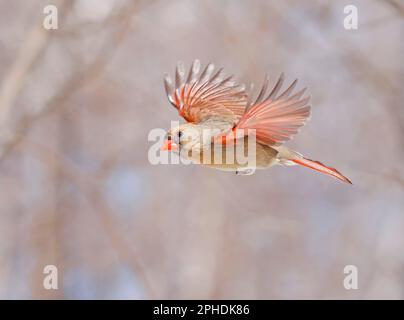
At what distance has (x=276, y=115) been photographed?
5.25 feet

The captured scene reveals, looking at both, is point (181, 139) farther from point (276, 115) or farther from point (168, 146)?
point (276, 115)

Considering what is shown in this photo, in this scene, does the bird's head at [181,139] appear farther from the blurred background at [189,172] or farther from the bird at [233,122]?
the blurred background at [189,172]

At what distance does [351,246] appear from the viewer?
14.0 ft

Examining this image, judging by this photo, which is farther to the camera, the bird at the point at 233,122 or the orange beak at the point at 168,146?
the orange beak at the point at 168,146

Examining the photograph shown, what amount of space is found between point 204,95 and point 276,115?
0.62 m

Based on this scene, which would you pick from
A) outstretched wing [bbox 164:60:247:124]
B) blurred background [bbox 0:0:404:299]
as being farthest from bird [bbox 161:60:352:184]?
blurred background [bbox 0:0:404:299]

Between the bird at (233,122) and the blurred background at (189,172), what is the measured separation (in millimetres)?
1624

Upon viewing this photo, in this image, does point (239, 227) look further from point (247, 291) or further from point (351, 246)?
point (351, 246)

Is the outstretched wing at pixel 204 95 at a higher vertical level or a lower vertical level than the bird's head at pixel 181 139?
higher

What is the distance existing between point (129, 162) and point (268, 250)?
1.01m

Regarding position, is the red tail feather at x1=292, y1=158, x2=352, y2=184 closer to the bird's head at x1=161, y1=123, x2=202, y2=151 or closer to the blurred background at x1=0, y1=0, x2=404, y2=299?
the bird's head at x1=161, y1=123, x2=202, y2=151

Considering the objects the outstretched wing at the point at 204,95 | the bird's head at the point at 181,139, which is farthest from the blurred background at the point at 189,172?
the bird's head at the point at 181,139

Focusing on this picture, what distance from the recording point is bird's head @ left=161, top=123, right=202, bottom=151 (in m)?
1.75

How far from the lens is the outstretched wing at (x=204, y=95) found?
6.73 feet
